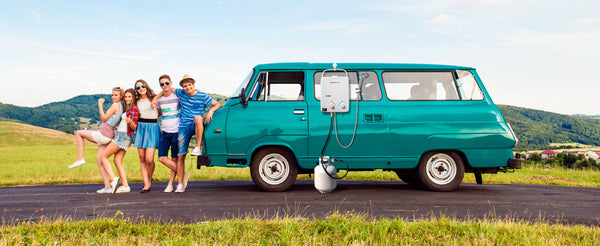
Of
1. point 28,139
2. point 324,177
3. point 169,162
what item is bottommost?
point 28,139

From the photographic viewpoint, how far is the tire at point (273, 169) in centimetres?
711

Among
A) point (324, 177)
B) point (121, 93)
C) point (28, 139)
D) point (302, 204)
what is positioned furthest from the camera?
point (28, 139)

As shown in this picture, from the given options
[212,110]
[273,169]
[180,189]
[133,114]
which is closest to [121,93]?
[133,114]

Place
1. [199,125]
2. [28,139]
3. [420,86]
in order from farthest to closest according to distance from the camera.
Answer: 1. [28,139]
2. [420,86]
3. [199,125]

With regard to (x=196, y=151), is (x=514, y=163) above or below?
below

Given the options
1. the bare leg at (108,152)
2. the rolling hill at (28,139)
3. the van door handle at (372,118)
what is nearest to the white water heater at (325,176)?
the van door handle at (372,118)

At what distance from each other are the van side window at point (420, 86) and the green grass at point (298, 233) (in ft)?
10.7

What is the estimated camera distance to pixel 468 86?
24.8 feet

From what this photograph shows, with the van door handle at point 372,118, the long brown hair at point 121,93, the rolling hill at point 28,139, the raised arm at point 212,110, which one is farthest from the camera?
the rolling hill at point 28,139

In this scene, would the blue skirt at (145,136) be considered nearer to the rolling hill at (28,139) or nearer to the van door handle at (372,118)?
the van door handle at (372,118)

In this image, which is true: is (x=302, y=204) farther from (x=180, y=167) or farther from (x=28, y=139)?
(x=28, y=139)

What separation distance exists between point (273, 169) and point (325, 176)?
919mm

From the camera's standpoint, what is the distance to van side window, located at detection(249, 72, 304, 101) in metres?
7.27

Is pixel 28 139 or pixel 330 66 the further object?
pixel 28 139
